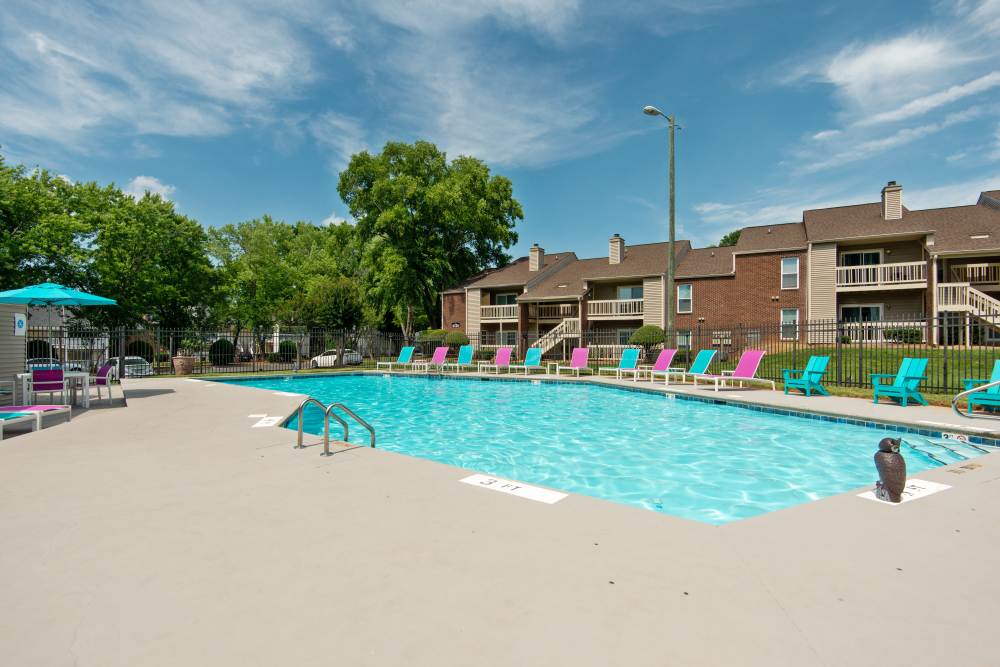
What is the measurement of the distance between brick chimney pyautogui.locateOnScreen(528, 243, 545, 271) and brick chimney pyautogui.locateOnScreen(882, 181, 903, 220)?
20.2m

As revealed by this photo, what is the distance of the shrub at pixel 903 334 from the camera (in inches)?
811

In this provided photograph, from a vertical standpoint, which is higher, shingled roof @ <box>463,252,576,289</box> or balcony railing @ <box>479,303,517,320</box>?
shingled roof @ <box>463,252,576,289</box>

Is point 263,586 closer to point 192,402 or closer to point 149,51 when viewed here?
point 192,402

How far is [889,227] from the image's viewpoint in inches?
948

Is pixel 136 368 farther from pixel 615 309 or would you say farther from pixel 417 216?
pixel 615 309

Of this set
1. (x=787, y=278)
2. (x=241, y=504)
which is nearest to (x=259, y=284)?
(x=787, y=278)

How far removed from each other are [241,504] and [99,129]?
23806mm

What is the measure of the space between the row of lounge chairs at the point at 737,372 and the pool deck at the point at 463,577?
7.24 m

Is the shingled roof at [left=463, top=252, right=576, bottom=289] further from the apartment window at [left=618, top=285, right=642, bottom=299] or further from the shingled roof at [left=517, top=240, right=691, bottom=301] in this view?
the apartment window at [left=618, top=285, right=642, bottom=299]

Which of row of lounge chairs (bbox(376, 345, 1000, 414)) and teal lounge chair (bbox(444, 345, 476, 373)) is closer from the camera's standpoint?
row of lounge chairs (bbox(376, 345, 1000, 414))

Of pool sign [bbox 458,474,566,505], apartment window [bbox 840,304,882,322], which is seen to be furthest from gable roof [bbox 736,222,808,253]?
pool sign [bbox 458,474,566,505]

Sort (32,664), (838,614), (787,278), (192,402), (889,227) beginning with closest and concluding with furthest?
(32,664), (838,614), (192,402), (889,227), (787,278)

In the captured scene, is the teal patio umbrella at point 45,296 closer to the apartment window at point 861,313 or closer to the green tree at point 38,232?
the green tree at point 38,232

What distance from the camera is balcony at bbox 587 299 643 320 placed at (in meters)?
29.3
